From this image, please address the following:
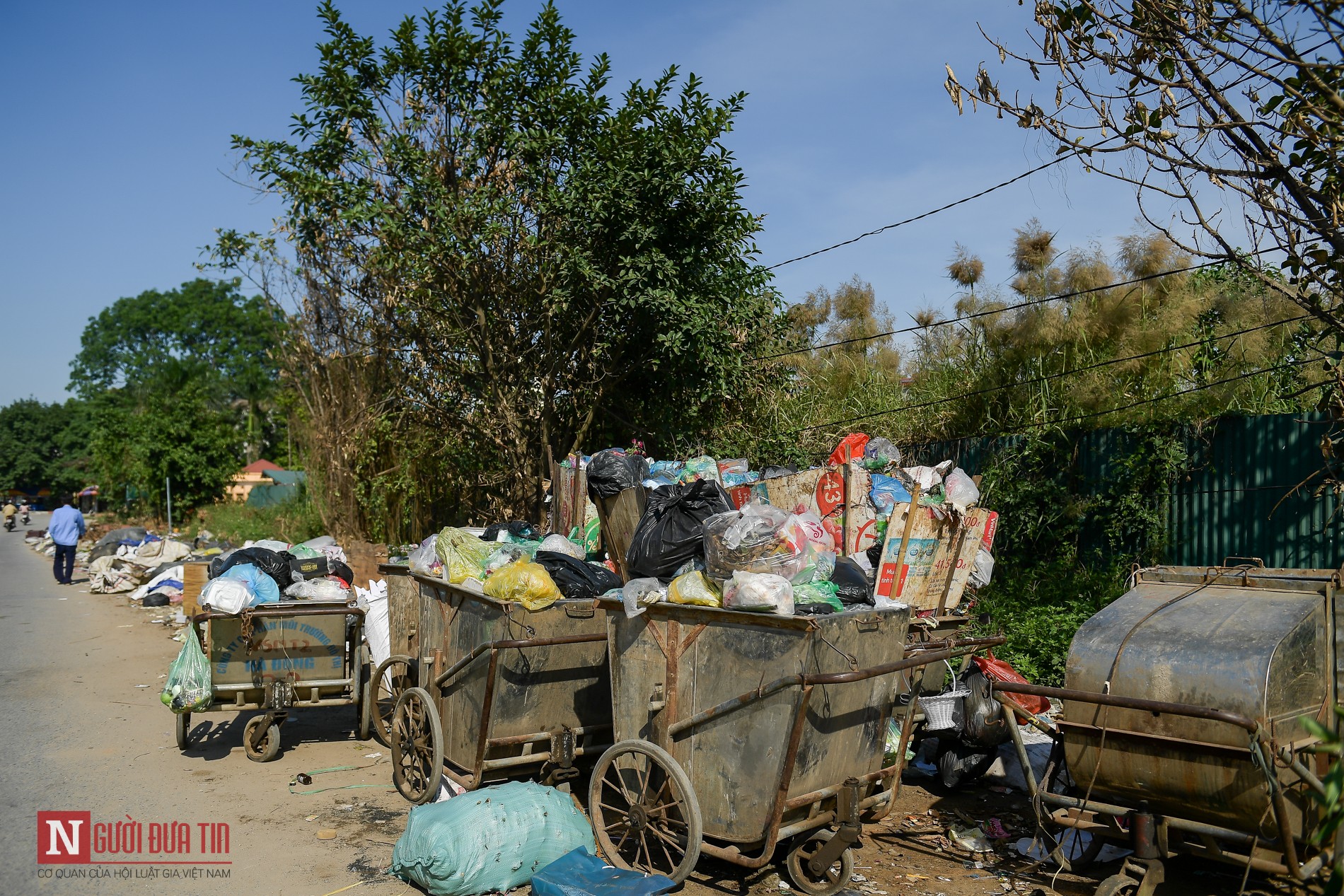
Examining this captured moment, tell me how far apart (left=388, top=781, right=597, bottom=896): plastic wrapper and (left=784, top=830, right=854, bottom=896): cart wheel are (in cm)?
104

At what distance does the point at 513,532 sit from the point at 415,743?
76.0 inches

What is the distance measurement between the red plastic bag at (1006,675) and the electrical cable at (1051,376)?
3.51 m

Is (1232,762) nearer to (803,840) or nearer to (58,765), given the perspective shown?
(803,840)

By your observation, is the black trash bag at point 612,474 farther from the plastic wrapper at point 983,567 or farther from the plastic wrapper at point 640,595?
the plastic wrapper at point 983,567

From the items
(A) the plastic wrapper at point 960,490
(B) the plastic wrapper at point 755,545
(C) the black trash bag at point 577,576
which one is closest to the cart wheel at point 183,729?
(C) the black trash bag at point 577,576

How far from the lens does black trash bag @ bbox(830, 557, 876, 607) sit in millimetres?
4668

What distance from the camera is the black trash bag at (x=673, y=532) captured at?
5.09 m

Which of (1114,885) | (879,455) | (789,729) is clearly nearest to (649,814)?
(789,729)

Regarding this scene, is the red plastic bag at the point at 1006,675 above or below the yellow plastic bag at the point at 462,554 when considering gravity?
below

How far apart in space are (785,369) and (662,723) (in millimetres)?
7293

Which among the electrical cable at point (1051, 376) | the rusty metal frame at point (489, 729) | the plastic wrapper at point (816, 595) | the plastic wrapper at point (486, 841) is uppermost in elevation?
the electrical cable at point (1051, 376)

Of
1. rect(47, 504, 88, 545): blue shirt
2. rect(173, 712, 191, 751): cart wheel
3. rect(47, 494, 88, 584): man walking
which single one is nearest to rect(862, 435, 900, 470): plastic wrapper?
rect(173, 712, 191, 751): cart wheel

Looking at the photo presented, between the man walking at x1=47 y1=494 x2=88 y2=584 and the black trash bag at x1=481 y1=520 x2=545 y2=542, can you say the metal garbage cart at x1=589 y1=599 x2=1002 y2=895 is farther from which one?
the man walking at x1=47 y1=494 x2=88 y2=584

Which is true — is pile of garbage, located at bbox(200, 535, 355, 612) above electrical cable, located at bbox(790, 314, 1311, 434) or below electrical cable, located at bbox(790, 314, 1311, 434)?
below
